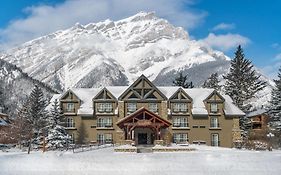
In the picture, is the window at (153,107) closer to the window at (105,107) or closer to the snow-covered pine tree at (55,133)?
the window at (105,107)

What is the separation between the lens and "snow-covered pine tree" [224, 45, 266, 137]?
244 feet

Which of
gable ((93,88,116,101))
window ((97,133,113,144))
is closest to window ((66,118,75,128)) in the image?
window ((97,133,113,144))

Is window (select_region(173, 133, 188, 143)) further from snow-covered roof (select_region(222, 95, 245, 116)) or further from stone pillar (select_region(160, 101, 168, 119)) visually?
snow-covered roof (select_region(222, 95, 245, 116))

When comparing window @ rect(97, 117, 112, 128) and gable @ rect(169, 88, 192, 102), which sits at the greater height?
gable @ rect(169, 88, 192, 102)

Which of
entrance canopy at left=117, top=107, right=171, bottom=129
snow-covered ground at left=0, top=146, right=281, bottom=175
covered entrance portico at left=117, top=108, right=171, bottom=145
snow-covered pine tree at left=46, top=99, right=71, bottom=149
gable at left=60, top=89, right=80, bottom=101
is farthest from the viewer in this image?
gable at left=60, top=89, right=80, bottom=101

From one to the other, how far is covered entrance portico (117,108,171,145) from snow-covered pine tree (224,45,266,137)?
22582 millimetres

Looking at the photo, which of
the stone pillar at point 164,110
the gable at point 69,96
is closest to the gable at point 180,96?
the stone pillar at point 164,110

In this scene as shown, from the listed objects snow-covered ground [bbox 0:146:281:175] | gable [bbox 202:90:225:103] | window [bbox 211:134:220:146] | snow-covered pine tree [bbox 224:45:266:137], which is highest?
snow-covered pine tree [bbox 224:45:266:137]

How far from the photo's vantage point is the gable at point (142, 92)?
59.1 meters

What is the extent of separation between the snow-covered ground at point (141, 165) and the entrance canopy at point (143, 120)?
54.3ft

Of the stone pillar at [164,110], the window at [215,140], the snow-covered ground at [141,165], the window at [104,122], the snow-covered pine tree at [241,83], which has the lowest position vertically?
the snow-covered ground at [141,165]

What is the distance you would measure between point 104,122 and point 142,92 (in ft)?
22.3

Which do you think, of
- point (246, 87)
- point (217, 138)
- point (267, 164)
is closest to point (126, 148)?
point (267, 164)

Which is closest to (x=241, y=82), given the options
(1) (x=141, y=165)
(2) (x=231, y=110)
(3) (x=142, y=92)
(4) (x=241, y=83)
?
(4) (x=241, y=83)
